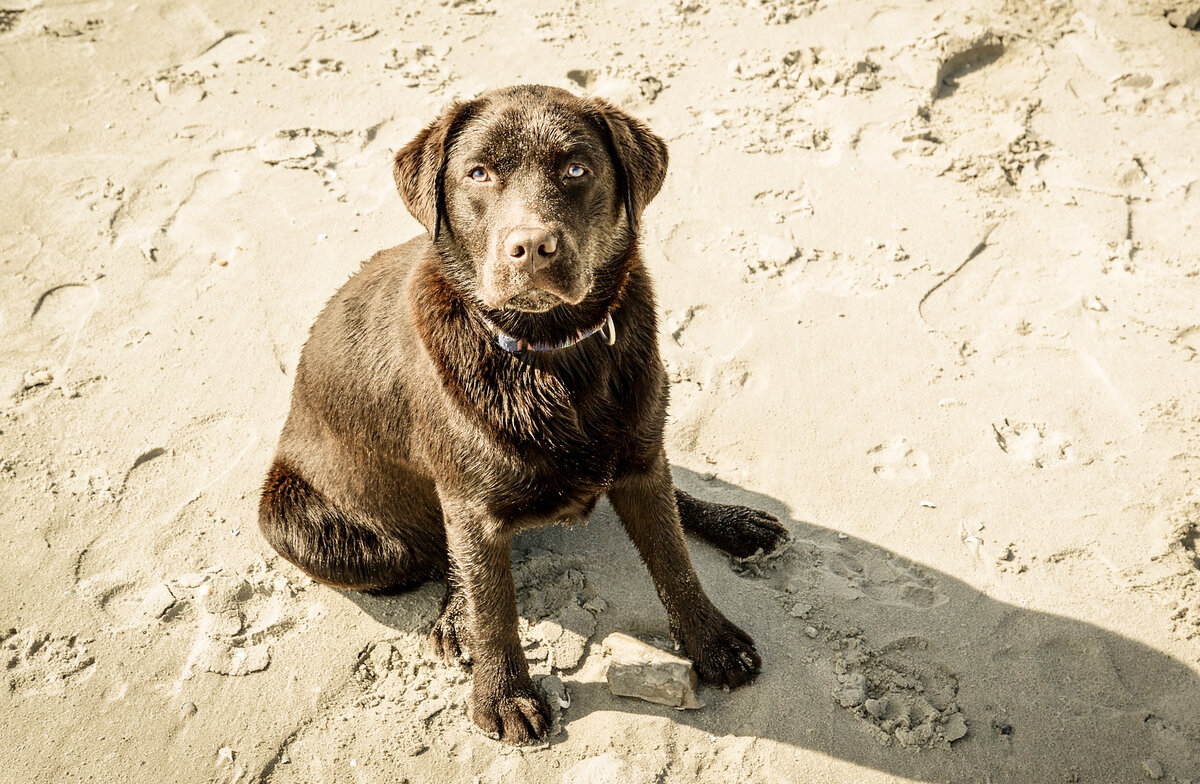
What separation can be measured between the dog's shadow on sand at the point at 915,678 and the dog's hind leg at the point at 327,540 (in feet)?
0.79

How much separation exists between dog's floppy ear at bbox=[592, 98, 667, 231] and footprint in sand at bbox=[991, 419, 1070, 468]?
6.50 ft

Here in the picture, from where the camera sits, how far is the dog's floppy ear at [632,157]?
107 inches

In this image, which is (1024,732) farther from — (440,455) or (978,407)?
(440,455)

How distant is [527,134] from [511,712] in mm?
1855

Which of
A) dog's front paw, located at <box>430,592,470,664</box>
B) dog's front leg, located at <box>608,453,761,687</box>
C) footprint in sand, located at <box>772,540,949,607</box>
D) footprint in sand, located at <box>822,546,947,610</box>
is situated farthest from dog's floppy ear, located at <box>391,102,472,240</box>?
footprint in sand, located at <box>822,546,947,610</box>

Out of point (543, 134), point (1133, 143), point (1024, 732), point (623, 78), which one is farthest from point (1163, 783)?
point (623, 78)

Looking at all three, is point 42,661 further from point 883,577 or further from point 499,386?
point 883,577

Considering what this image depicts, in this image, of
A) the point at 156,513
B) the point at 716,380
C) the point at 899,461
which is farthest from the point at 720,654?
the point at 156,513

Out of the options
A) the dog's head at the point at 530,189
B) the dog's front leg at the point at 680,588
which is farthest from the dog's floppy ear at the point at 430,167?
the dog's front leg at the point at 680,588

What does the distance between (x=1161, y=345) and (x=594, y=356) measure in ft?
9.19

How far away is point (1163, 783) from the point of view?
9.23ft

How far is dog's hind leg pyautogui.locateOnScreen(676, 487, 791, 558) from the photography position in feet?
11.4

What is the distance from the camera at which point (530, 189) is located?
2.53 m

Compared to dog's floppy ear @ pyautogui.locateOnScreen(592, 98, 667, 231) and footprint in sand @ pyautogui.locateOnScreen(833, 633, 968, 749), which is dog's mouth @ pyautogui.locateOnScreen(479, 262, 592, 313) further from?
footprint in sand @ pyautogui.locateOnScreen(833, 633, 968, 749)
